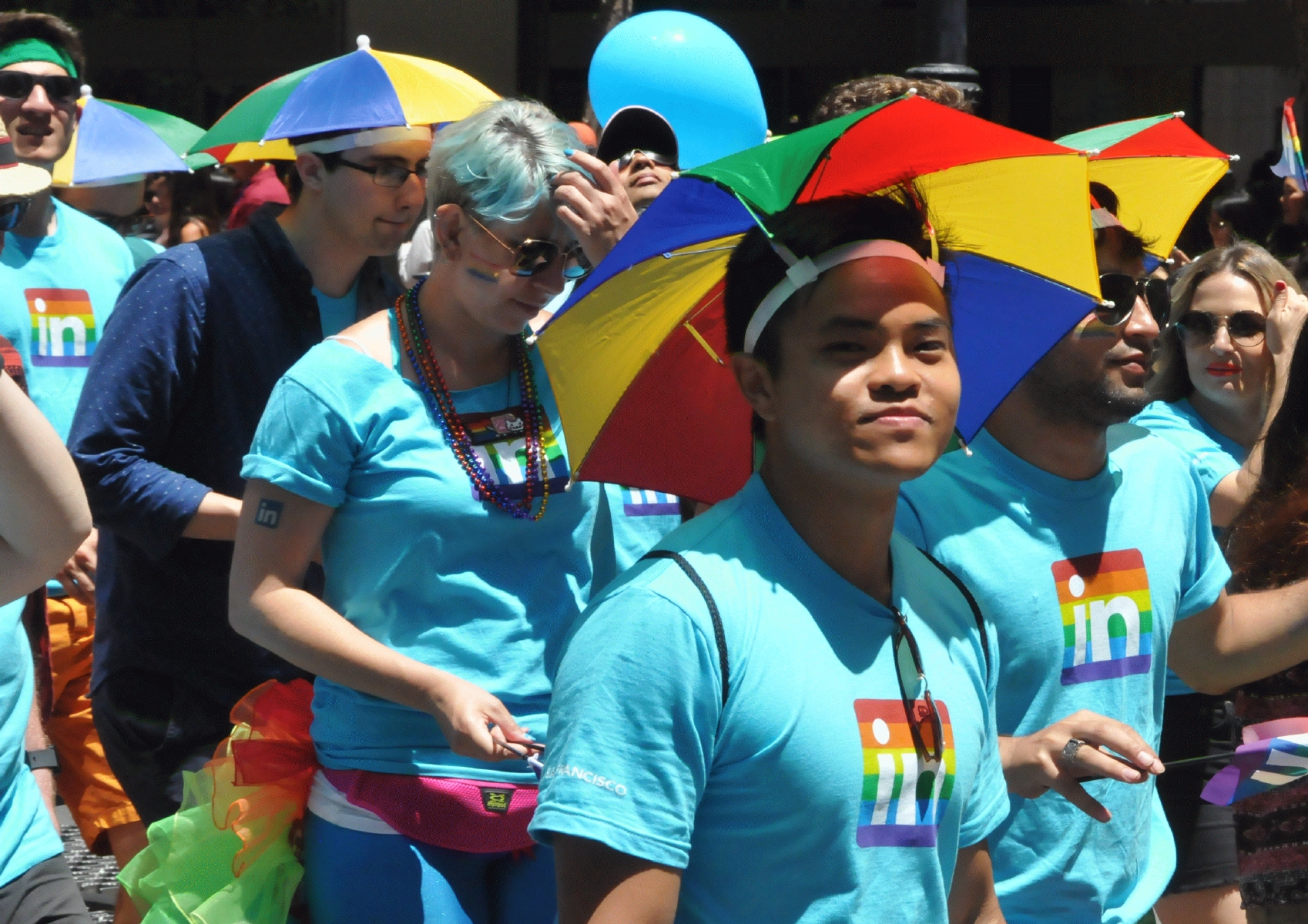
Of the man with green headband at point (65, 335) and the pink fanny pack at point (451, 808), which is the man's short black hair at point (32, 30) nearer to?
the man with green headband at point (65, 335)

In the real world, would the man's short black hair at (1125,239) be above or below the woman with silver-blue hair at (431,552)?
above

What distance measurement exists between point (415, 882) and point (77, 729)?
263 centimetres

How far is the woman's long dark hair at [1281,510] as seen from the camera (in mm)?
3346

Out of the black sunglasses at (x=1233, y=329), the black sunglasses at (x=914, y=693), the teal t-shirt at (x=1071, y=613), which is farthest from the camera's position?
the black sunglasses at (x=1233, y=329)

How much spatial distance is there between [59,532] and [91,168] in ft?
16.7

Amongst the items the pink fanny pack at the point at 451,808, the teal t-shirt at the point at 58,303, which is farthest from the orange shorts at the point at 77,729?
the pink fanny pack at the point at 451,808

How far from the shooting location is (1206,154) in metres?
3.73

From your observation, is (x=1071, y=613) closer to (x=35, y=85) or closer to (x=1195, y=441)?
(x=1195, y=441)

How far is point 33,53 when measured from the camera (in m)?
6.04

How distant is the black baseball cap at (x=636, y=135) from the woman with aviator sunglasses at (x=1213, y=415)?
151 cm

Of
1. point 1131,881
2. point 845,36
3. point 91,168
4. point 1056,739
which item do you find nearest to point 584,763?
point 1056,739

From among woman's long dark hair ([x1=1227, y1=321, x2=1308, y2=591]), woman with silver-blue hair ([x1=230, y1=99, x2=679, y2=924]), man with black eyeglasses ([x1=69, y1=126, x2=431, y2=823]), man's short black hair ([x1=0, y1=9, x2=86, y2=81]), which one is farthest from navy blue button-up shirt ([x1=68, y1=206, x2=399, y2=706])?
man's short black hair ([x1=0, y1=9, x2=86, y2=81])

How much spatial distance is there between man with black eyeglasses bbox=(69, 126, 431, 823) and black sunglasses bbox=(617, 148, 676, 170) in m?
0.63

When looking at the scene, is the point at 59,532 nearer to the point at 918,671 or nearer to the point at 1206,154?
the point at 918,671
